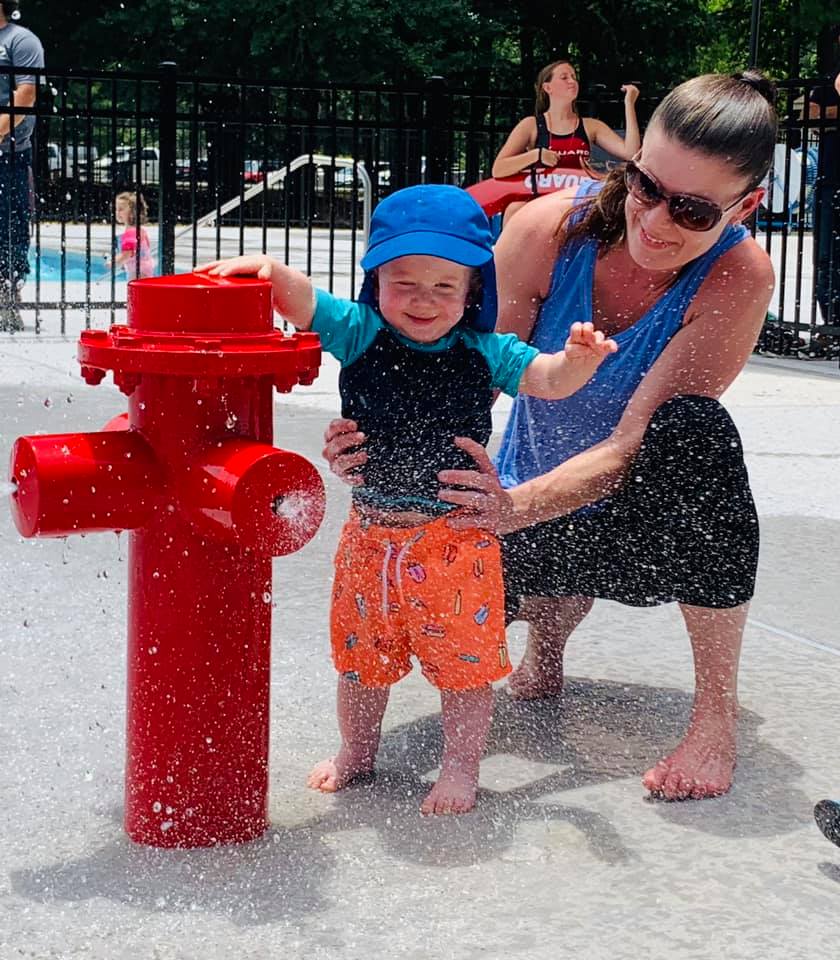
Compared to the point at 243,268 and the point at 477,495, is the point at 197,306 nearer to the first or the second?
the point at 243,268

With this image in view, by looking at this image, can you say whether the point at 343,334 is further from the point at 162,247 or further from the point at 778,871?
the point at 162,247

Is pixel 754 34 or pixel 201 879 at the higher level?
pixel 754 34

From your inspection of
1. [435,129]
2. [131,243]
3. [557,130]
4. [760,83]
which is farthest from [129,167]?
[760,83]

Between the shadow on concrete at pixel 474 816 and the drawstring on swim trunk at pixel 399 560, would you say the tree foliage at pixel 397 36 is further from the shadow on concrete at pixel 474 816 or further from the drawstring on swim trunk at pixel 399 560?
the drawstring on swim trunk at pixel 399 560

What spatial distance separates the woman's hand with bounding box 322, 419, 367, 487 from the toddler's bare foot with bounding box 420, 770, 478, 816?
516mm

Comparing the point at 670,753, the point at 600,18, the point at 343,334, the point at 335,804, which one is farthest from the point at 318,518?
the point at 600,18

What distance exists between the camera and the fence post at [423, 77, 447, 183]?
972 centimetres

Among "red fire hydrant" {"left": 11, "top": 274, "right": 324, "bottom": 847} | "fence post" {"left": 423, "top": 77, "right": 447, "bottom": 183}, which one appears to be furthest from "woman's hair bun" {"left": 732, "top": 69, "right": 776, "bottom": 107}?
"fence post" {"left": 423, "top": 77, "right": 447, "bottom": 183}

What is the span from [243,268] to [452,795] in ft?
3.01

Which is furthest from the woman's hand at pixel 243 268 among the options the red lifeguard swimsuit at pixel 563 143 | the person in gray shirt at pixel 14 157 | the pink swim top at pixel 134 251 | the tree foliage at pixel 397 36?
the tree foliage at pixel 397 36

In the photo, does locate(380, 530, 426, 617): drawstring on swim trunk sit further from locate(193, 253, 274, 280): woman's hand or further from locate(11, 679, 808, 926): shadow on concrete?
locate(193, 253, 274, 280): woman's hand

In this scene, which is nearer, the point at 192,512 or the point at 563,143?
the point at 192,512

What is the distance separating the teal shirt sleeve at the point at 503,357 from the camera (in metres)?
2.62

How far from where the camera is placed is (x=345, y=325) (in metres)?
2.58
